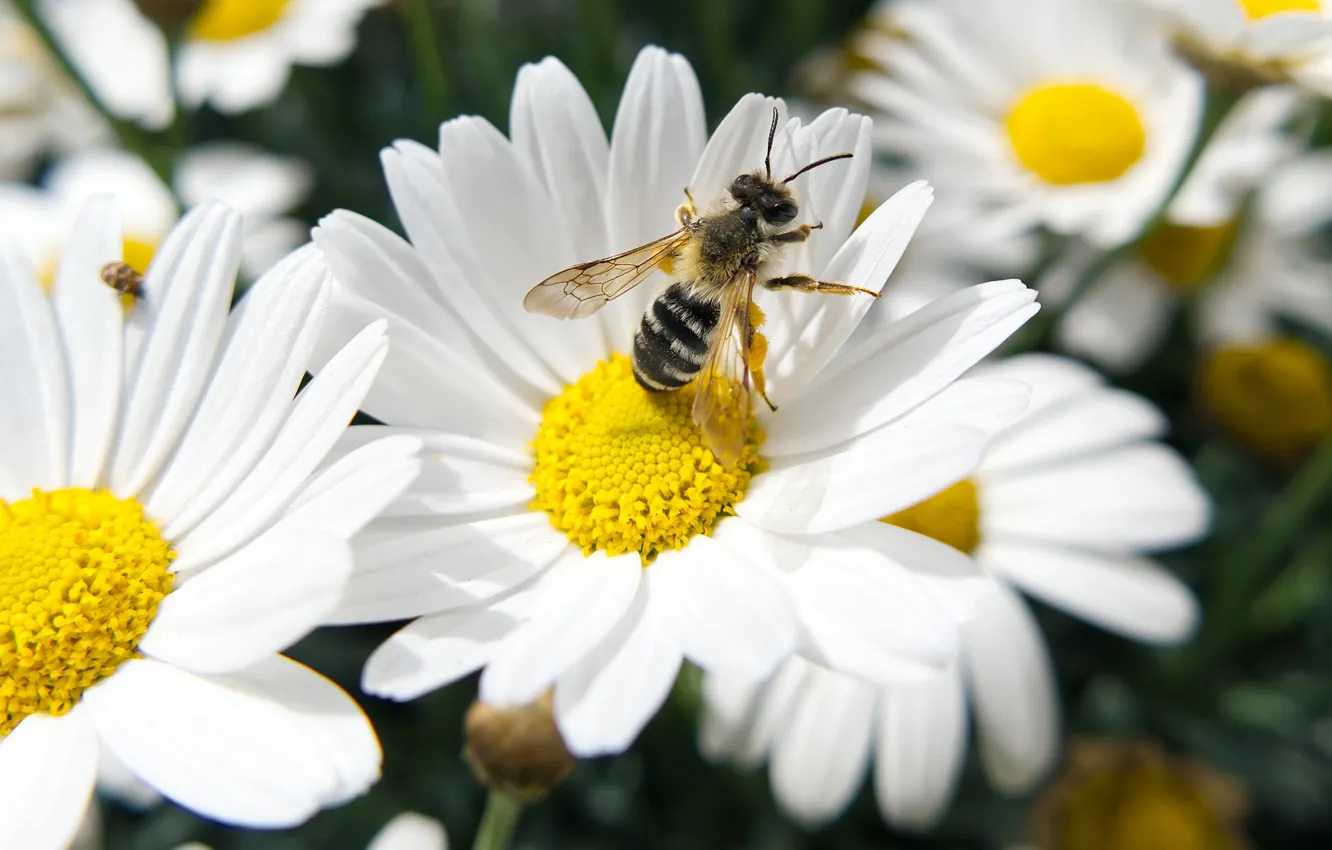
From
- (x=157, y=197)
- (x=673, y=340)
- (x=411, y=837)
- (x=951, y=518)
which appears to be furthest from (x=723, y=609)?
(x=157, y=197)

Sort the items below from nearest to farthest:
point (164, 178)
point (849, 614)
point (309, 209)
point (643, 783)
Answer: point (849, 614) < point (164, 178) < point (643, 783) < point (309, 209)

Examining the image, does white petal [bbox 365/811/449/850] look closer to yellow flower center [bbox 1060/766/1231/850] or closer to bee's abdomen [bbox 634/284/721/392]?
bee's abdomen [bbox 634/284/721/392]

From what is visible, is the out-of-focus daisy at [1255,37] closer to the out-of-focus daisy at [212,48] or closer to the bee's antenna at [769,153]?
the bee's antenna at [769,153]

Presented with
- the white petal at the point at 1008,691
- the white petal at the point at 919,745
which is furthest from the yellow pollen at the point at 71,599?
the white petal at the point at 1008,691

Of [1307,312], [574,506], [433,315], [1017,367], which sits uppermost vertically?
[433,315]

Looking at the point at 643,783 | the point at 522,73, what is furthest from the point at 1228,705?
the point at 522,73

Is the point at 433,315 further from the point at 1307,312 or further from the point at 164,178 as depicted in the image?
the point at 1307,312

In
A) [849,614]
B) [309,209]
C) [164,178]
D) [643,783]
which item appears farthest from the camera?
[309,209]
